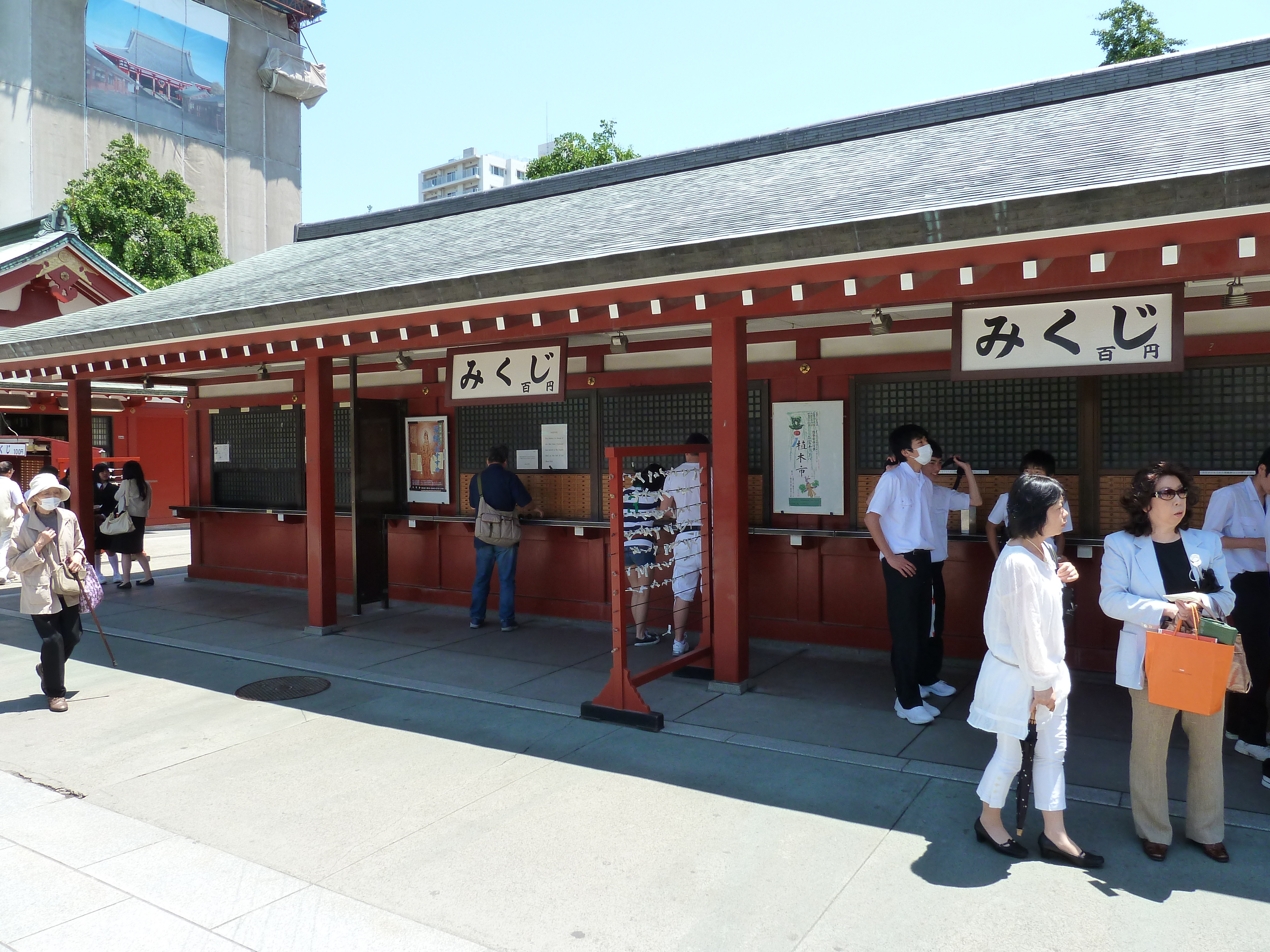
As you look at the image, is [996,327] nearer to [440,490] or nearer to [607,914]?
[607,914]

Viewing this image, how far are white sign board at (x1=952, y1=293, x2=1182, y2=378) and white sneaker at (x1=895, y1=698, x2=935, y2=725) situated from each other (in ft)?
7.03

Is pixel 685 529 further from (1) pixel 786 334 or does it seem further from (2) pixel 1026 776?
(2) pixel 1026 776

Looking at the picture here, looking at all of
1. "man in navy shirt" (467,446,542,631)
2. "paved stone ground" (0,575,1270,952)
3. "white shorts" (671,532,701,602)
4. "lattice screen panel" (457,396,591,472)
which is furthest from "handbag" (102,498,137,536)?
"white shorts" (671,532,701,602)

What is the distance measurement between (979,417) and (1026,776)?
11.7 feet

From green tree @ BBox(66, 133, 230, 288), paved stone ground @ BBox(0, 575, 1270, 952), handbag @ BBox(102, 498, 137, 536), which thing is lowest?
paved stone ground @ BBox(0, 575, 1270, 952)

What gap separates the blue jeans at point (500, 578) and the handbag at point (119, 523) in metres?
5.62

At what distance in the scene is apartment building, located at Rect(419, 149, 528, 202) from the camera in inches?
4380

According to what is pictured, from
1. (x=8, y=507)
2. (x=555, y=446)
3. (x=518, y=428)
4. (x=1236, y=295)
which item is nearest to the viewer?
(x=1236, y=295)

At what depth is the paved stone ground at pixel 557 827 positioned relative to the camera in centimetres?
324

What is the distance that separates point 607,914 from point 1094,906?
1.87m

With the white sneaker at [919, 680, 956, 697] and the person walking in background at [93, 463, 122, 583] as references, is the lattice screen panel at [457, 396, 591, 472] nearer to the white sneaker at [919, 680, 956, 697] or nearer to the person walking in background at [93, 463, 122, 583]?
the white sneaker at [919, 680, 956, 697]

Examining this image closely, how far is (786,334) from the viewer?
7137mm

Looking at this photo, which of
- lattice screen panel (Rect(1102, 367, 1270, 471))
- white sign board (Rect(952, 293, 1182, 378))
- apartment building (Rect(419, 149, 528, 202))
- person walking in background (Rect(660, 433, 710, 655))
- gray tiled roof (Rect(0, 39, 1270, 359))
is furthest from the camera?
apartment building (Rect(419, 149, 528, 202))

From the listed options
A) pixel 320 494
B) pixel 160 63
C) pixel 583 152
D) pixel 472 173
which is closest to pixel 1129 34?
pixel 583 152
